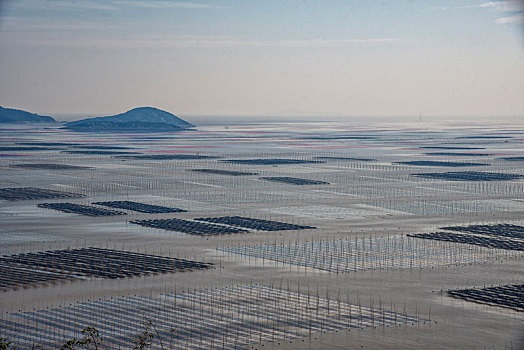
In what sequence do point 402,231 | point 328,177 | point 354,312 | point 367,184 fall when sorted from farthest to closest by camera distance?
1. point 328,177
2. point 367,184
3. point 402,231
4. point 354,312

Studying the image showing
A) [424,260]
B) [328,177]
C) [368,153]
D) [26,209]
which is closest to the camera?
[424,260]

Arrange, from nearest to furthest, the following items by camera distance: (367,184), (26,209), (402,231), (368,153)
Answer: (402,231), (26,209), (367,184), (368,153)

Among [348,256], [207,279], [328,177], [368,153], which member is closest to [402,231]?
[348,256]

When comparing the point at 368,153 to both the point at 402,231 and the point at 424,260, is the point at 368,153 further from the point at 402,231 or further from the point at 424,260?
the point at 424,260

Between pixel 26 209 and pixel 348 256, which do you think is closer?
pixel 348 256

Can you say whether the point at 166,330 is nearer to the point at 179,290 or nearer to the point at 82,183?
the point at 179,290

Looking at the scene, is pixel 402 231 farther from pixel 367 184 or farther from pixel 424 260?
pixel 367 184

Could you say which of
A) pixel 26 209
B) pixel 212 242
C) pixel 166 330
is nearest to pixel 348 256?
pixel 212 242

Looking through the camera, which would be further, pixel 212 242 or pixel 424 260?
pixel 212 242

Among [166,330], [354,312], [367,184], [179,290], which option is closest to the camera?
[166,330]
